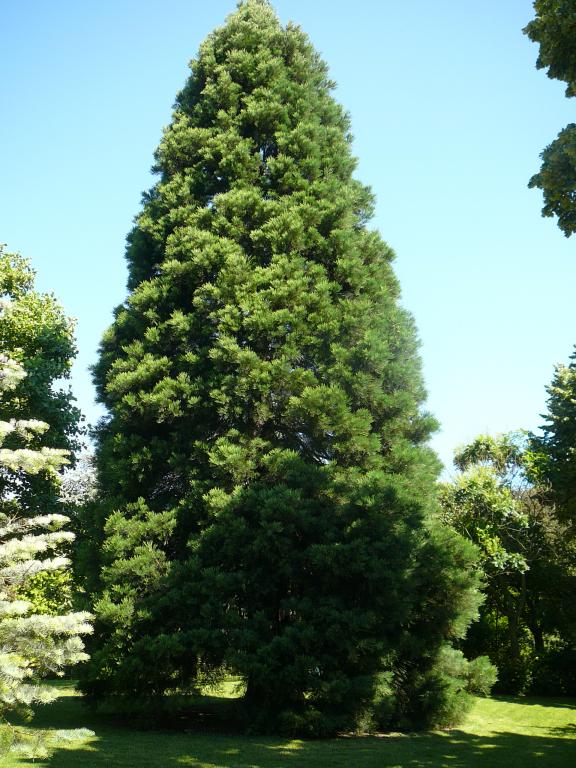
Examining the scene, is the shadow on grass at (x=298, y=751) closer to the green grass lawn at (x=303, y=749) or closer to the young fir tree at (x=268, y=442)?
the green grass lawn at (x=303, y=749)

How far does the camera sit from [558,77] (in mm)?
8086

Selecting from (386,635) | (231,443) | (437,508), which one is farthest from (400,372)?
(386,635)

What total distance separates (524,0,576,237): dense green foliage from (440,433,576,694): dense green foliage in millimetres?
13067

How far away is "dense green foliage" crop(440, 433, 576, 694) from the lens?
64.7 feet

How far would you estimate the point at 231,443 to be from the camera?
35.8ft

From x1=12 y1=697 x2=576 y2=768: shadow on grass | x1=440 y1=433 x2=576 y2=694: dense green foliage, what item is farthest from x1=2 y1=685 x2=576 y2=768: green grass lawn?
x1=440 y1=433 x2=576 y2=694: dense green foliage

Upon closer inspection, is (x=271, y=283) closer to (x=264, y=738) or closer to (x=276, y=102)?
(x=276, y=102)

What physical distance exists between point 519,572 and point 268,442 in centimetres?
1432

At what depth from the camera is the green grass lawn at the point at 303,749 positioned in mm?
7547

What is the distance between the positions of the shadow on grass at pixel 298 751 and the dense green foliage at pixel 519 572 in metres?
9.44

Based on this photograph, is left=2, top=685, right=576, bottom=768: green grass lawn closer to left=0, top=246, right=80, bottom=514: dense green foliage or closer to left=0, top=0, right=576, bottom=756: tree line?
left=0, top=0, right=576, bottom=756: tree line

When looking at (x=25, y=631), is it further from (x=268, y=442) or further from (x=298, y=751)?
(x=268, y=442)

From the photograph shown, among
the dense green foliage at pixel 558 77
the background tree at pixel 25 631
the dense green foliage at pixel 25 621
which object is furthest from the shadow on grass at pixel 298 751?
the dense green foliage at pixel 558 77

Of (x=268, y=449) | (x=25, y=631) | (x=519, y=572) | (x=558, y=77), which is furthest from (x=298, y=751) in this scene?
(x=519, y=572)
